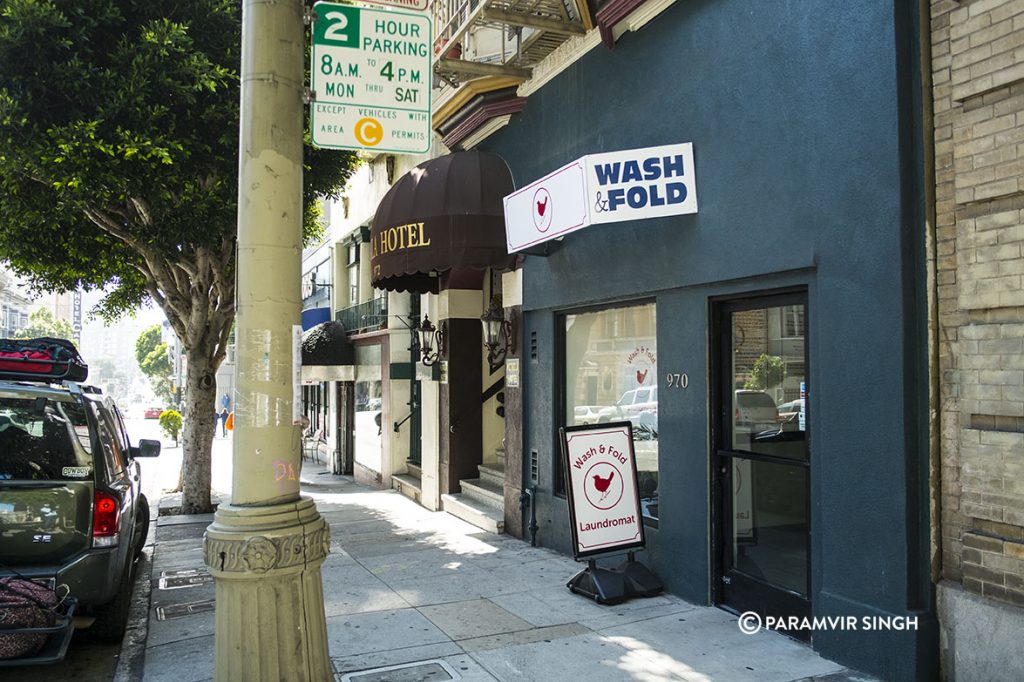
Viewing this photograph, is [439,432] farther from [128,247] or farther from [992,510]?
[992,510]

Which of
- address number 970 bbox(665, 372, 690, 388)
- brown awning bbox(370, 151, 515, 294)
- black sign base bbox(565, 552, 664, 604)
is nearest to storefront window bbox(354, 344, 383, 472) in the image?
brown awning bbox(370, 151, 515, 294)

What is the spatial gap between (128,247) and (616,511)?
8.99 meters

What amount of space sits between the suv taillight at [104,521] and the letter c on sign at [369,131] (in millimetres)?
3176

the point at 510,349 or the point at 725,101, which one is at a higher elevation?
the point at 725,101

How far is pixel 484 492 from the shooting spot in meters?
10.7

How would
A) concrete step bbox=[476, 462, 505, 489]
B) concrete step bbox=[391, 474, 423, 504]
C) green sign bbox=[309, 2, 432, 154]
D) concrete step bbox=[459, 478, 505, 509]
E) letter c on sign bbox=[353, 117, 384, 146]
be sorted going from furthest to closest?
concrete step bbox=[391, 474, 423, 504] → concrete step bbox=[476, 462, 505, 489] → concrete step bbox=[459, 478, 505, 509] → letter c on sign bbox=[353, 117, 384, 146] → green sign bbox=[309, 2, 432, 154]

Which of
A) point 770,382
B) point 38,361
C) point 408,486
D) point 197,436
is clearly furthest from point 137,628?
point 408,486

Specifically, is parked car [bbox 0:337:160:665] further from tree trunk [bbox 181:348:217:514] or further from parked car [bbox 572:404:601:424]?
tree trunk [bbox 181:348:217:514]

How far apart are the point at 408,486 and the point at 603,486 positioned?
724 centimetres

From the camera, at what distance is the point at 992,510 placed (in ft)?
14.0

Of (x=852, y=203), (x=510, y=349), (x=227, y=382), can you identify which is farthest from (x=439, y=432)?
(x=227, y=382)

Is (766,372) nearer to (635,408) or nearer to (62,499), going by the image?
(635,408)

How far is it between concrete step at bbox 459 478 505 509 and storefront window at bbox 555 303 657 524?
1.88 meters

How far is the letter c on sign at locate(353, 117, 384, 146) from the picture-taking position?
414 cm
